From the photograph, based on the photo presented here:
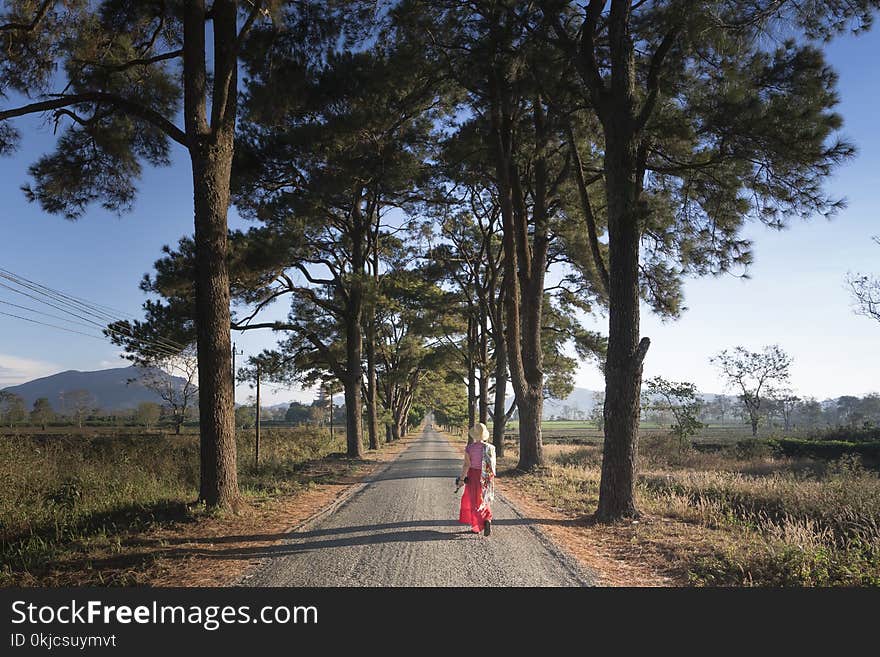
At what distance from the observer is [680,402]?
58.5 ft

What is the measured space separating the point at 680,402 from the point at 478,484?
13.2 metres

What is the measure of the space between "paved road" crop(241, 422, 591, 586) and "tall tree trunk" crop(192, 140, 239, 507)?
6.33ft

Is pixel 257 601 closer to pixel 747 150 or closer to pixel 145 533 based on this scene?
pixel 145 533

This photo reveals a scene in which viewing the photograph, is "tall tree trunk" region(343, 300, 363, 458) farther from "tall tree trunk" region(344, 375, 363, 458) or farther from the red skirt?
the red skirt

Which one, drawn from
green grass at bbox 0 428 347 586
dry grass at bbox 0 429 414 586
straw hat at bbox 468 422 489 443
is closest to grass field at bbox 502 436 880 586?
straw hat at bbox 468 422 489 443

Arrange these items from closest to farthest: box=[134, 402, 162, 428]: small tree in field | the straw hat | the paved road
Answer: the paved road → the straw hat → box=[134, 402, 162, 428]: small tree in field

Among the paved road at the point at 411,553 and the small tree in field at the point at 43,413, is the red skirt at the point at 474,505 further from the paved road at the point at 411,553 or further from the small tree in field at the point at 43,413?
the small tree in field at the point at 43,413

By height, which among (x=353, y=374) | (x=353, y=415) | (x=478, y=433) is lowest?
(x=353, y=415)

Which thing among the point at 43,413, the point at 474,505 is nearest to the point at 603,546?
the point at 474,505

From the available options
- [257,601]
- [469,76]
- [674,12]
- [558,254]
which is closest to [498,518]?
[257,601]

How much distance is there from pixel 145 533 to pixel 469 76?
12687 mm

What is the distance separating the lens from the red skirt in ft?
23.4

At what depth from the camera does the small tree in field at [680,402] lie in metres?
17.3

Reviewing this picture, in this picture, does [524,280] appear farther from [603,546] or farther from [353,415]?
[603,546]
